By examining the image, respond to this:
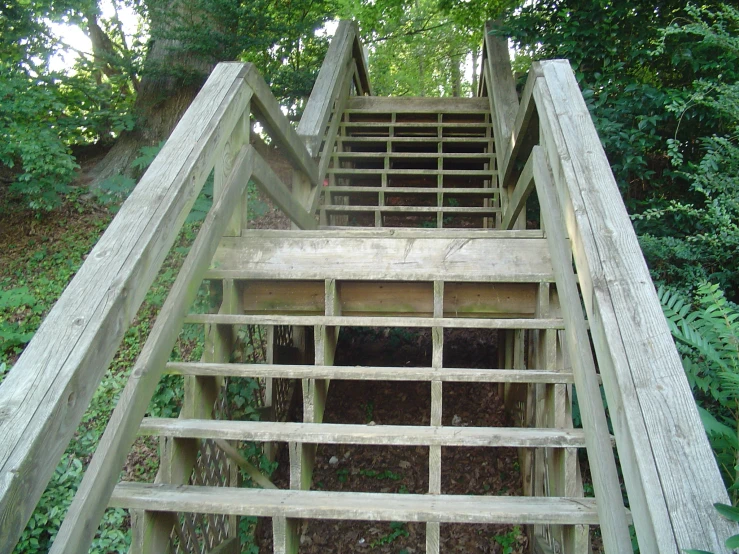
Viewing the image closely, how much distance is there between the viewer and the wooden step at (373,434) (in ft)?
6.27

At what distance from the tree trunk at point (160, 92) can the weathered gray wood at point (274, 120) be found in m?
2.77

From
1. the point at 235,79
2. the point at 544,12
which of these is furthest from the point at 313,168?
the point at 544,12

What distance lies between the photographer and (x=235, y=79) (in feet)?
8.29

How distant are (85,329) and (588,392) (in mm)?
1449

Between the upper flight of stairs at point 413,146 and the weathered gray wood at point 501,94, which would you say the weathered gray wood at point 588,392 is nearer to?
the weathered gray wood at point 501,94

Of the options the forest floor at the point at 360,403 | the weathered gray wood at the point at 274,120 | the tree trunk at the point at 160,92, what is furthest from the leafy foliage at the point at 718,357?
the tree trunk at the point at 160,92

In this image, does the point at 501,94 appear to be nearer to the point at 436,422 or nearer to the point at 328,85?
the point at 328,85

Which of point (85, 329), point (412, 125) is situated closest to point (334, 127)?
point (412, 125)

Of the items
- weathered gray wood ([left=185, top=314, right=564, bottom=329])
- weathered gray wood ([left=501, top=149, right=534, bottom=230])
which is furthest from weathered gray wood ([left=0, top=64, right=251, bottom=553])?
weathered gray wood ([left=501, top=149, right=534, bottom=230])

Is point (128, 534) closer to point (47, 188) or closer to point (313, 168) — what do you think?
point (313, 168)

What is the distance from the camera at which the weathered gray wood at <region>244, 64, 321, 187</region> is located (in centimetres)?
274

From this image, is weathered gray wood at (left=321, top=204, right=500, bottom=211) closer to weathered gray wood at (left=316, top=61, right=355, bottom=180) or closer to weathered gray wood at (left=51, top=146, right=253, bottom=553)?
weathered gray wood at (left=316, top=61, right=355, bottom=180)

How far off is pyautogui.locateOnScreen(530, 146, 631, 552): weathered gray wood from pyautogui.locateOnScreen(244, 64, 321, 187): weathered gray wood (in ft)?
4.59

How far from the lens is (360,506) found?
70.8 inches
